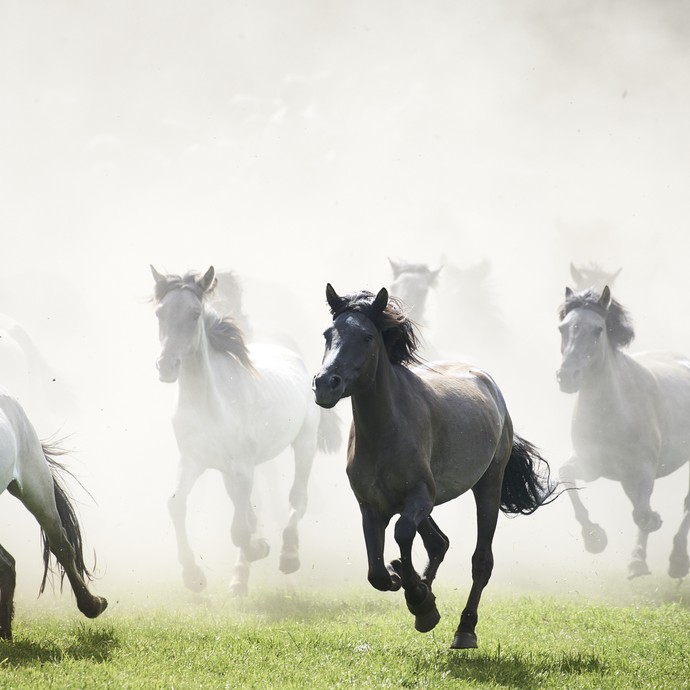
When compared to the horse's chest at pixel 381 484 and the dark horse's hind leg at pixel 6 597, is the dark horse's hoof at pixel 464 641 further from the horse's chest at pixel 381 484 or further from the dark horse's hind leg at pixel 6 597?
the dark horse's hind leg at pixel 6 597

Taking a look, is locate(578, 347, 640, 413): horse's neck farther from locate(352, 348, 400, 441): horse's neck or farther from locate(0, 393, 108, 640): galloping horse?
locate(0, 393, 108, 640): galloping horse

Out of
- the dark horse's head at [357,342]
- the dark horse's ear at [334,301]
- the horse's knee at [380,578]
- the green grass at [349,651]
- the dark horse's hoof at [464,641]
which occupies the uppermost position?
the dark horse's ear at [334,301]

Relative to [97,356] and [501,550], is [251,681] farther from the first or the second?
[97,356]

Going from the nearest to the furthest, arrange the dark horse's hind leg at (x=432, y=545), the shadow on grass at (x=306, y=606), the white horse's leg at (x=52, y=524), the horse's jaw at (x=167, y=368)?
1. the dark horse's hind leg at (x=432, y=545)
2. the white horse's leg at (x=52, y=524)
3. the shadow on grass at (x=306, y=606)
4. the horse's jaw at (x=167, y=368)

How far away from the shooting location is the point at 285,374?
1277cm

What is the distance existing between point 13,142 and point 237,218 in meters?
11.3

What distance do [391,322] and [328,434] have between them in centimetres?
904

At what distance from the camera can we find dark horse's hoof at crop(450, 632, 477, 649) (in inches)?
250

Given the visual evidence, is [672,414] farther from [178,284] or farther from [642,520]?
[178,284]

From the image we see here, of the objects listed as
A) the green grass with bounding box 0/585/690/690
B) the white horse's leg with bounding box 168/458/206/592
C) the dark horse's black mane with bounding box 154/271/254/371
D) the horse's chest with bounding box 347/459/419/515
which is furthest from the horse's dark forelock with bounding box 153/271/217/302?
the horse's chest with bounding box 347/459/419/515

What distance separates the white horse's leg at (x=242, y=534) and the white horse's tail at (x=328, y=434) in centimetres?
404

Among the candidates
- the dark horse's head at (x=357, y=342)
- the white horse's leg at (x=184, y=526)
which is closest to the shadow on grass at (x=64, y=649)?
the dark horse's head at (x=357, y=342)

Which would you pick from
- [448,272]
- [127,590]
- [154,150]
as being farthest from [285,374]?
[154,150]

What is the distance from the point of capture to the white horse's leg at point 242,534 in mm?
10620
